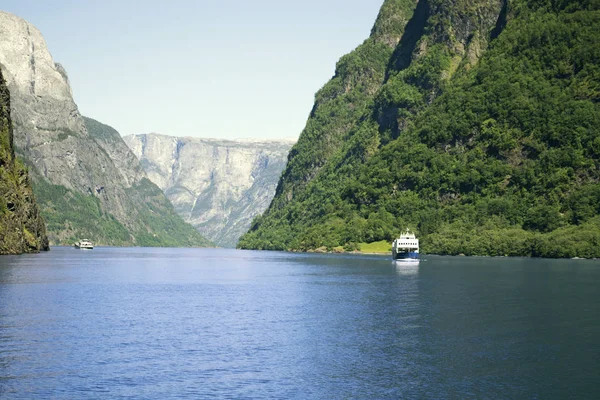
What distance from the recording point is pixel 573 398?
5772 centimetres

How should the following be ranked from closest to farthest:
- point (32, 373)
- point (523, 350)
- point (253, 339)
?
1. point (32, 373)
2. point (523, 350)
3. point (253, 339)

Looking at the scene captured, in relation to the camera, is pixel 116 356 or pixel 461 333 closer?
pixel 116 356

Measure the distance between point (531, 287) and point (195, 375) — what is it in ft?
302

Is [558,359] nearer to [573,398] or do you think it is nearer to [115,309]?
[573,398]

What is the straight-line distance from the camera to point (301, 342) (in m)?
82.2

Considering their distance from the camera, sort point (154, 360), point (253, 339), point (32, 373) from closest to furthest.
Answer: point (32, 373)
point (154, 360)
point (253, 339)

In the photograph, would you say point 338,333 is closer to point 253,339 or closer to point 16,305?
point 253,339

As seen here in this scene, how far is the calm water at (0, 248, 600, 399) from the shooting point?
6150cm

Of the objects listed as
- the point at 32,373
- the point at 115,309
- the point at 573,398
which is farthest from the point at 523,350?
the point at 115,309

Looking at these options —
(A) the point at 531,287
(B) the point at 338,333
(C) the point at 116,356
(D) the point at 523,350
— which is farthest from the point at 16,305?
(A) the point at 531,287

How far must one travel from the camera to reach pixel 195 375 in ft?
215

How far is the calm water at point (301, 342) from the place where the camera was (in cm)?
6150

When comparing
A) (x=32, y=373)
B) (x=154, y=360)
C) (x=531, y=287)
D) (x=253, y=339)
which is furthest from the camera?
(x=531, y=287)

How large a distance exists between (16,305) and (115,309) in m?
13.3
